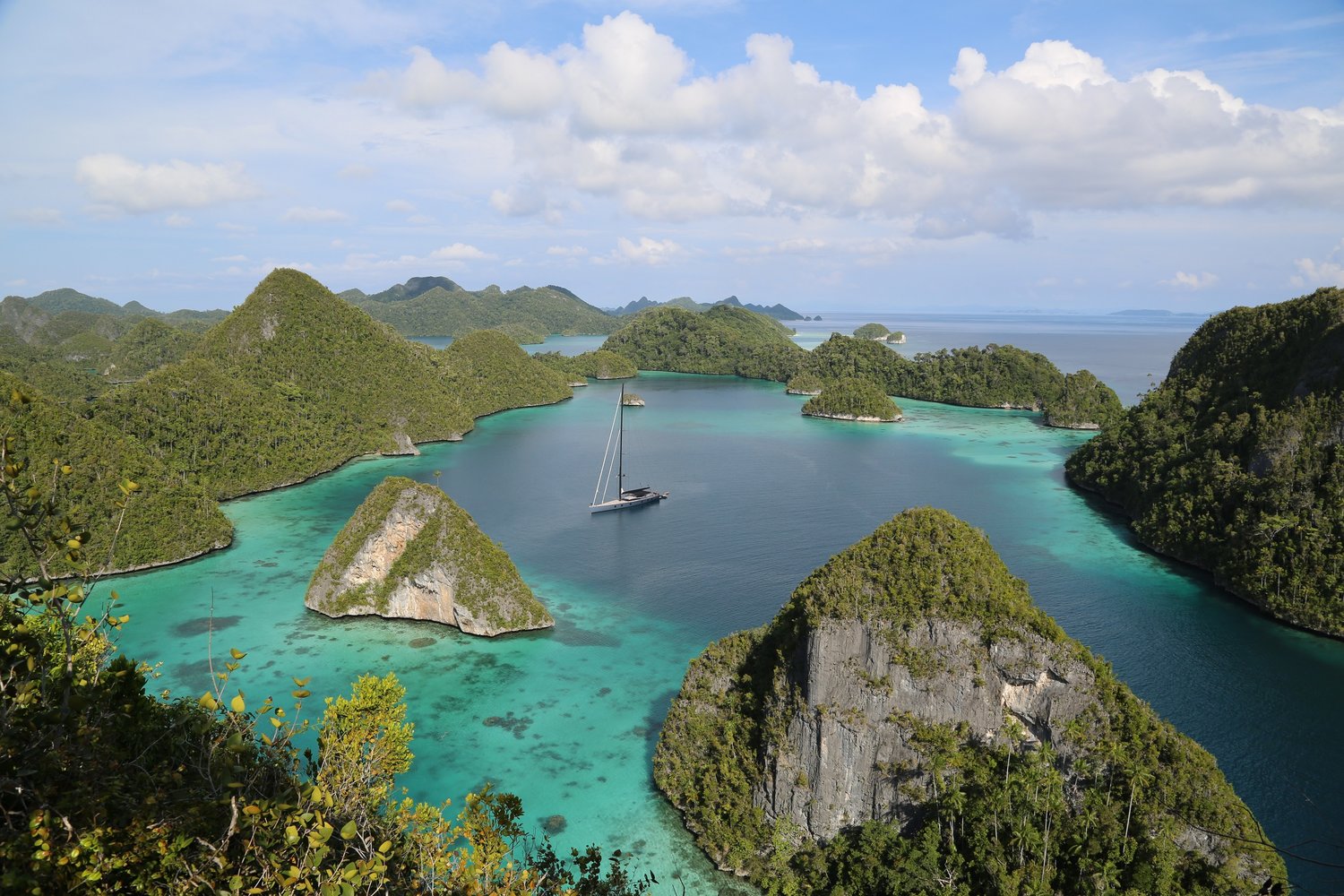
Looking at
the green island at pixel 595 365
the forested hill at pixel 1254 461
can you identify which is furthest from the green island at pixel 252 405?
the forested hill at pixel 1254 461

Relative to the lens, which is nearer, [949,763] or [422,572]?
[949,763]

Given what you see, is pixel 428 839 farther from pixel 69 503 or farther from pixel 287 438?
pixel 287 438

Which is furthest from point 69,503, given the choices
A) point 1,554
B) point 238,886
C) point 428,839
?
point 238,886

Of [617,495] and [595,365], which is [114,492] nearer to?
[617,495]

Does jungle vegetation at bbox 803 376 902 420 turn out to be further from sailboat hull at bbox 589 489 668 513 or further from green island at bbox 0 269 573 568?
sailboat hull at bbox 589 489 668 513

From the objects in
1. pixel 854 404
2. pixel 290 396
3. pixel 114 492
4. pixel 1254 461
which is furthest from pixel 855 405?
pixel 114 492

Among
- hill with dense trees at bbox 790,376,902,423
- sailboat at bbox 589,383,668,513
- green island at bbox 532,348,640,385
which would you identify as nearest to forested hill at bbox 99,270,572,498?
sailboat at bbox 589,383,668,513
